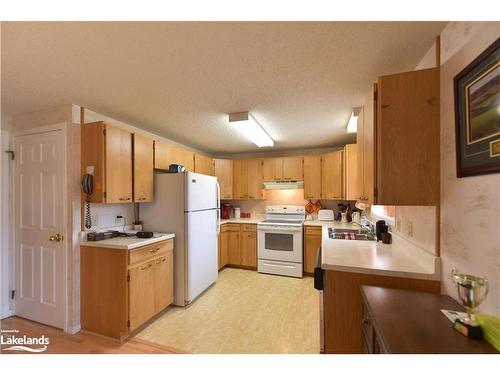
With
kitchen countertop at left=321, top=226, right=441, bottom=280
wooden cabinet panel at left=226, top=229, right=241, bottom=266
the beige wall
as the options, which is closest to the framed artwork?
the beige wall

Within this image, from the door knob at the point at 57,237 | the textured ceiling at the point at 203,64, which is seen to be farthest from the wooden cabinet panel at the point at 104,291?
the textured ceiling at the point at 203,64

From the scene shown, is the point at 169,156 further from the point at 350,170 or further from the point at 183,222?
the point at 350,170

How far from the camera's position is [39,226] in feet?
7.39

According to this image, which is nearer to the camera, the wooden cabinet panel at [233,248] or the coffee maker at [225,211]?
the wooden cabinet panel at [233,248]

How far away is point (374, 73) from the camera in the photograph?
1591 millimetres

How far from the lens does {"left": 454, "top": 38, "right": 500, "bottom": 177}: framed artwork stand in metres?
Answer: 0.84

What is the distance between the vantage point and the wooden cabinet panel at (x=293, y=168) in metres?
4.00

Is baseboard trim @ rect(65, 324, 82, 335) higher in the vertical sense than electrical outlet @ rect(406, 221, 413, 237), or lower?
lower

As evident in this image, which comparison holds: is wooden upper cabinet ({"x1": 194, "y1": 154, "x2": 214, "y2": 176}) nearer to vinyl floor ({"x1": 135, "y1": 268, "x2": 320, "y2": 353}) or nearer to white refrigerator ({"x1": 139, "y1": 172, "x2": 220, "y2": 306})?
white refrigerator ({"x1": 139, "y1": 172, "x2": 220, "y2": 306})

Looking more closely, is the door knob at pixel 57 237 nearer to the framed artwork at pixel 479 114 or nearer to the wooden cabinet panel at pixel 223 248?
the wooden cabinet panel at pixel 223 248

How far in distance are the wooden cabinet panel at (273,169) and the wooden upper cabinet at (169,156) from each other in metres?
1.48

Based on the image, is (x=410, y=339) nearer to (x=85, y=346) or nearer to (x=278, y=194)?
(x=85, y=346)

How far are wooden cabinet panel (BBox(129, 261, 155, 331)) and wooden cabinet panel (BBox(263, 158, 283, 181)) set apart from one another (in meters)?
2.63
